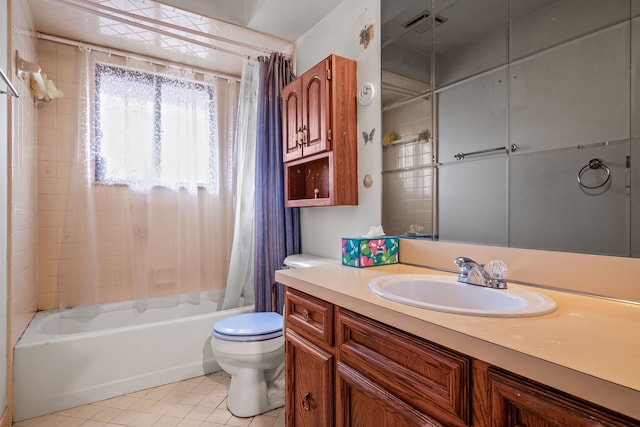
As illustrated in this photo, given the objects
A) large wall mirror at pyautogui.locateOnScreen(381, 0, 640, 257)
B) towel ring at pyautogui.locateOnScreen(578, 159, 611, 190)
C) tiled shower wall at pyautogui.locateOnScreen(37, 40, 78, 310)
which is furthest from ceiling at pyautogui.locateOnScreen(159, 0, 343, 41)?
towel ring at pyautogui.locateOnScreen(578, 159, 611, 190)

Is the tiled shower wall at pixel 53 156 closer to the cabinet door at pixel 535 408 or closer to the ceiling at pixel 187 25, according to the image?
the ceiling at pixel 187 25

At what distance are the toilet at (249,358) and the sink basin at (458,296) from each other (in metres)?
0.88

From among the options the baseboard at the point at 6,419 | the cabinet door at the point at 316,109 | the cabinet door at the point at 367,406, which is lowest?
the baseboard at the point at 6,419

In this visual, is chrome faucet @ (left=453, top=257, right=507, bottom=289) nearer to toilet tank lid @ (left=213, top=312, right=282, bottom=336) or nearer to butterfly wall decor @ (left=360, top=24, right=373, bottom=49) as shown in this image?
toilet tank lid @ (left=213, top=312, right=282, bottom=336)

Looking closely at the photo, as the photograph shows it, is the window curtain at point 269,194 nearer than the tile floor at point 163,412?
No

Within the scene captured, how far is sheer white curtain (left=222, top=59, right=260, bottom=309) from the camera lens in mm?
Answer: 2387

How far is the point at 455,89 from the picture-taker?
1348 mm

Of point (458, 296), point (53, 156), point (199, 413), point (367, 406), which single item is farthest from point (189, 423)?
point (53, 156)

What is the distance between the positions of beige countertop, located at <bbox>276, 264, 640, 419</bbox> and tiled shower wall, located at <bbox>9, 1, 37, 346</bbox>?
1783 millimetres

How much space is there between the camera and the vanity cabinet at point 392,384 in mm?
566

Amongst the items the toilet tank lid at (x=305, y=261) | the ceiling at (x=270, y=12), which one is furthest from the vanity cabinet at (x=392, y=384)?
the ceiling at (x=270, y=12)

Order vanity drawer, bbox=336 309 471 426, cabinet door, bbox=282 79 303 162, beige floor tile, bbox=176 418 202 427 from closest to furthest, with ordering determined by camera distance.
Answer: vanity drawer, bbox=336 309 471 426, beige floor tile, bbox=176 418 202 427, cabinet door, bbox=282 79 303 162

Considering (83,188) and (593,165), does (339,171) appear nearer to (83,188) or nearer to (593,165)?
(593,165)

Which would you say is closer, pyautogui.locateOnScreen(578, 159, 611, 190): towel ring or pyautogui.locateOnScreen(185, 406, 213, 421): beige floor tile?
pyautogui.locateOnScreen(578, 159, 611, 190): towel ring
